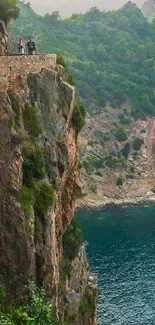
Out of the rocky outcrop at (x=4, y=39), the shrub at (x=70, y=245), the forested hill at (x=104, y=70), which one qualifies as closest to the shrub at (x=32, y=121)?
the rocky outcrop at (x=4, y=39)

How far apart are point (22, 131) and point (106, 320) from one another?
46.8m

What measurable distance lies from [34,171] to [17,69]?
694cm

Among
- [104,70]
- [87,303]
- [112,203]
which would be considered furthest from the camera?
[104,70]

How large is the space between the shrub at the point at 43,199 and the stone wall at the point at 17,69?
6776 millimetres

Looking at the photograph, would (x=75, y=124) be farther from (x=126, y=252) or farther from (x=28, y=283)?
(x=126, y=252)

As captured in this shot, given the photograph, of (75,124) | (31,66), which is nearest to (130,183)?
(75,124)

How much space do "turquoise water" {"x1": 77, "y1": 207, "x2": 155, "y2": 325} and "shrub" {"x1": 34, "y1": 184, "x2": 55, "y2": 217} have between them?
41.1 meters

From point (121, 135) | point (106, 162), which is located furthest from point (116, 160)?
point (121, 135)

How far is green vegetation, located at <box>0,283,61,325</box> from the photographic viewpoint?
22703mm

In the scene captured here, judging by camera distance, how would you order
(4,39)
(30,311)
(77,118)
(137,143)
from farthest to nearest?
1. (137,143)
2. (77,118)
3. (4,39)
4. (30,311)

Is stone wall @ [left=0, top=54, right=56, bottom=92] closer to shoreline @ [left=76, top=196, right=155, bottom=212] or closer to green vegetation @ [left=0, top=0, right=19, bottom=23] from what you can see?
green vegetation @ [left=0, top=0, right=19, bottom=23]

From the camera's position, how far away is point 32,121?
3020 centimetres

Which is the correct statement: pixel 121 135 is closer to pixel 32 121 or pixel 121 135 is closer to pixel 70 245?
pixel 70 245

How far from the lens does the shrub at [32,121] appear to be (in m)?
29.8
